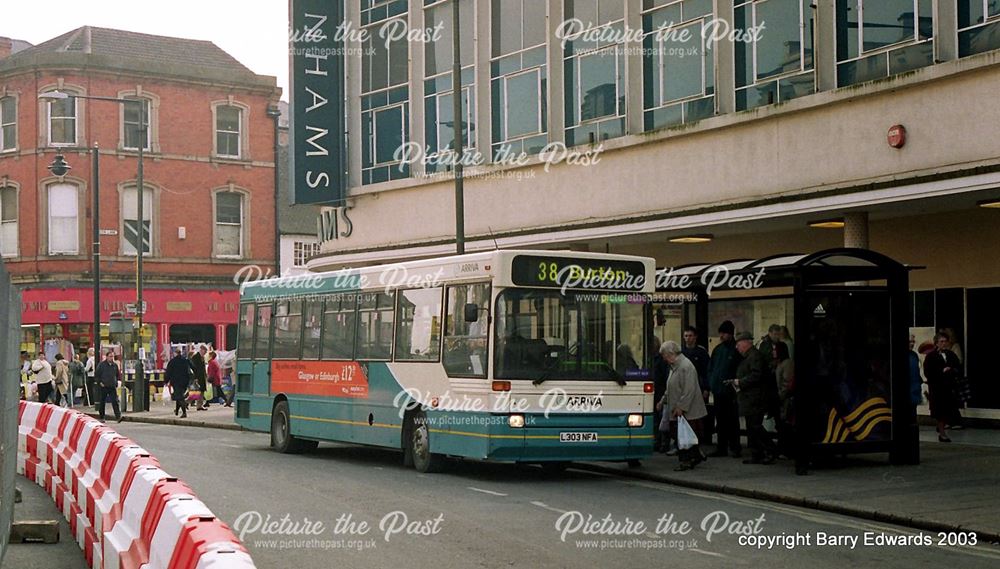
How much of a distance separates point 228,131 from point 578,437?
138 ft

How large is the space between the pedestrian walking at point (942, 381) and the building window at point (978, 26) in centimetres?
461

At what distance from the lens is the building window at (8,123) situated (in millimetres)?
52438

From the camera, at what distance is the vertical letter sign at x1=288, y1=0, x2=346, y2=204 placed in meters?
34.4

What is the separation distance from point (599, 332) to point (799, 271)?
8.36ft

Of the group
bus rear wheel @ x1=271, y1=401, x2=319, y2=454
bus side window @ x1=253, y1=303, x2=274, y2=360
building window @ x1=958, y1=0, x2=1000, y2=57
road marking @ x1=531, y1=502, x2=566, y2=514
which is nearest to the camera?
road marking @ x1=531, y1=502, x2=566, y2=514

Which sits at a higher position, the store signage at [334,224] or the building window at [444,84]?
the building window at [444,84]

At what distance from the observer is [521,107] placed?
1180 inches

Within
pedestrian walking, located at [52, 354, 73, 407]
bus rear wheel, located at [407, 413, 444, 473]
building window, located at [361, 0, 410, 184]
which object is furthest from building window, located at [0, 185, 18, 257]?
bus rear wheel, located at [407, 413, 444, 473]

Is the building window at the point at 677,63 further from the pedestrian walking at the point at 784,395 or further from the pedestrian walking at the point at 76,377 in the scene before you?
the pedestrian walking at the point at 76,377

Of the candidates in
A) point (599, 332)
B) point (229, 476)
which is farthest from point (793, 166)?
point (229, 476)

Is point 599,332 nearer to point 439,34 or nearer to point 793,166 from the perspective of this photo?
point 793,166

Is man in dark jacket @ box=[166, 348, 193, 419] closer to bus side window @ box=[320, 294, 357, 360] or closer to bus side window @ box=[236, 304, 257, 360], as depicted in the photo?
bus side window @ box=[236, 304, 257, 360]

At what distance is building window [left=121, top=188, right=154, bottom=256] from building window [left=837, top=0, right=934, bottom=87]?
36.4 metres

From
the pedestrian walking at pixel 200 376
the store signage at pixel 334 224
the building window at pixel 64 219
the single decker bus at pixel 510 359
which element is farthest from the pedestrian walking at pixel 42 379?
the single decker bus at pixel 510 359
